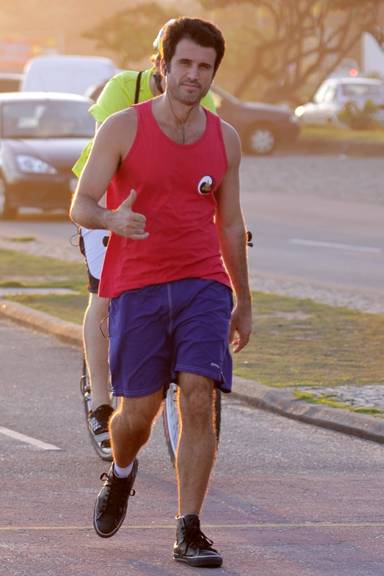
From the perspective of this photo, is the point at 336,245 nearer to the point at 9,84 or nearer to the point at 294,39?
the point at 9,84

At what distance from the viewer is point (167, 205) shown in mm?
6312

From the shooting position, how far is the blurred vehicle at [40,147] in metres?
24.6

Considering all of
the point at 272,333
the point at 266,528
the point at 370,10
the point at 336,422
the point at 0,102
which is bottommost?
the point at 370,10

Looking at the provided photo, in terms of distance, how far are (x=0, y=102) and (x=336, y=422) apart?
17.6 m

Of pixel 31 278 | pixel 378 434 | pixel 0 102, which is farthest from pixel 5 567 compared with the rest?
pixel 0 102

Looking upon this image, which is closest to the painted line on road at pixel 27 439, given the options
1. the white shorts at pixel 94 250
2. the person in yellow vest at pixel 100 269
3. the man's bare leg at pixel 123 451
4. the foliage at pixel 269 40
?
the person in yellow vest at pixel 100 269

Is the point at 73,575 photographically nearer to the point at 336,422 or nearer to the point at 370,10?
the point at 336,422

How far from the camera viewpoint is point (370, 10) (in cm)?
4891

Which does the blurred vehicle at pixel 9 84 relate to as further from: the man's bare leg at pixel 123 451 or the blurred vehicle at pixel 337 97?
the man's bare leg at pixel 123 451

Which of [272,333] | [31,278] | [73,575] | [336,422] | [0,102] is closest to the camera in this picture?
[73,575]

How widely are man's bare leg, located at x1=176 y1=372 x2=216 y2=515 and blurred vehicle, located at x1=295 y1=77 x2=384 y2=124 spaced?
45710 millimetres

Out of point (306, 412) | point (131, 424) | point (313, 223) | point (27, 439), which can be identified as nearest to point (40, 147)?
point (313, 223)

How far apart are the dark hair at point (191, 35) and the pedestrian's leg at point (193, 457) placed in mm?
1088

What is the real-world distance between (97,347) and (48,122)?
17.7 metres
